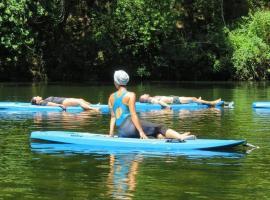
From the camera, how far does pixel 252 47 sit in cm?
4225

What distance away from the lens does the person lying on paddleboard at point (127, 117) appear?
11774 millimetres

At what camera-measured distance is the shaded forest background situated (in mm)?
42750

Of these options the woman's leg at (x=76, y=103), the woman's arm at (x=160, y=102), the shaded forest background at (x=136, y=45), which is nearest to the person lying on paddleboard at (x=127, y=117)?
the woman's leg at (x=76, y=103)

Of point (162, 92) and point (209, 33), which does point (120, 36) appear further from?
point (162, 92)

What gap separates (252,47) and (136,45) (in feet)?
23.9

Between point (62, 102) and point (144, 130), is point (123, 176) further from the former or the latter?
point (62, 102)

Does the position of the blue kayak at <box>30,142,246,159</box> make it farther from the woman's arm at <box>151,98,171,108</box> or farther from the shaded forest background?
the shaded forest background

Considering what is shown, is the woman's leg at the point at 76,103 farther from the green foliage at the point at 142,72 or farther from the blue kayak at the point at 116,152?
the green foliage at the point at 142,72

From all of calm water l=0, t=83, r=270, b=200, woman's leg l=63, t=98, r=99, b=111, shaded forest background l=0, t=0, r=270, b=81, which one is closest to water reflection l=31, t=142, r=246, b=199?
calm water l=0, t=83, r=270, b=200

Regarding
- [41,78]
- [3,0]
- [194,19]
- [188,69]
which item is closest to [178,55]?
[188,69]

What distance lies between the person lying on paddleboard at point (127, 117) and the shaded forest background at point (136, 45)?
2964cm

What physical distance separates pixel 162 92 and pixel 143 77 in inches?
552

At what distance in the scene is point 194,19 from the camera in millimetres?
48250

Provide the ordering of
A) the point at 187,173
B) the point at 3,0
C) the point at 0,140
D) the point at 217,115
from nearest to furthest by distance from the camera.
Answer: the point at 187,173 → the point at 0,140 → the point at 217,115 → the point at 3,0
